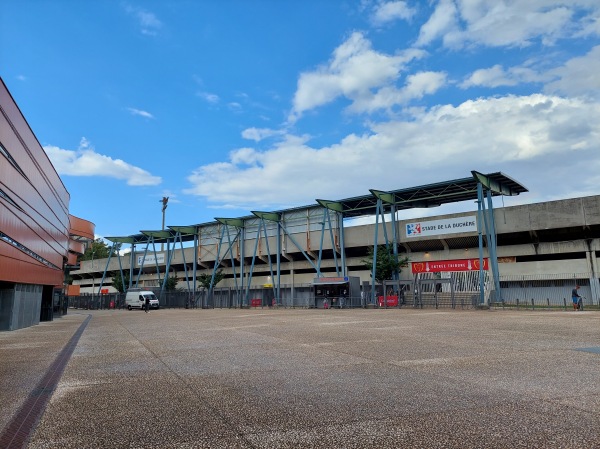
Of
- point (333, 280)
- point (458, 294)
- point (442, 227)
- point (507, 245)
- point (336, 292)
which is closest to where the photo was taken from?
point (458, 294)

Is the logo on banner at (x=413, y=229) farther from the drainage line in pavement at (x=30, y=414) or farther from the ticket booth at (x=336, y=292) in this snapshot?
the drainage line in pavement at (x=30, y=414)

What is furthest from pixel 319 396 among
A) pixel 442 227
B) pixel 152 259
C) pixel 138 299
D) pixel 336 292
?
pixel 152 259

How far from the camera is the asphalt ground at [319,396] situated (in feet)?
14.4

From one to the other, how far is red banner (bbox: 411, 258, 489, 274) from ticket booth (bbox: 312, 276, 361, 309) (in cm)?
813

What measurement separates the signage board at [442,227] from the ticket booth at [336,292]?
1149 centimetres

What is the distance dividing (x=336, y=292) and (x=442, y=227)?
49.7ft

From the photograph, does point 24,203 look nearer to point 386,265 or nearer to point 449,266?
point 386,265

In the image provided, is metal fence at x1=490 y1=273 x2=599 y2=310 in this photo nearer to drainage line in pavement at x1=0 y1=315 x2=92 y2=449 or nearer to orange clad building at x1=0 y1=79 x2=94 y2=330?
orange clad building at x1=0 y1=79 x2=94 y2=330

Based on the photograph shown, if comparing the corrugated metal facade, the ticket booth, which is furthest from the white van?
the corrugated metal facade

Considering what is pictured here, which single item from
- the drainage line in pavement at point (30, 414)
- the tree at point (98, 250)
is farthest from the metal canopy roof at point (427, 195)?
the tree at point (98, 250)

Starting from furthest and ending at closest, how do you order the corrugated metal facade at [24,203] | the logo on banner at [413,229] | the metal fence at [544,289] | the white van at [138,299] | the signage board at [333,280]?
the white van at [138,299], the logo on banner at [413,229], the signage board at [333,280], the metal fence at [544,289], the corrugated metal facade at [24,203]

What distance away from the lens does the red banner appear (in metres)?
42.8

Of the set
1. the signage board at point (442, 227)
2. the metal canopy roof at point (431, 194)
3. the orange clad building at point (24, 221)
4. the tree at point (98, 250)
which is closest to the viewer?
the orange clad building at point (24, 221)

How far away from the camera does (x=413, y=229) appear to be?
169ft
